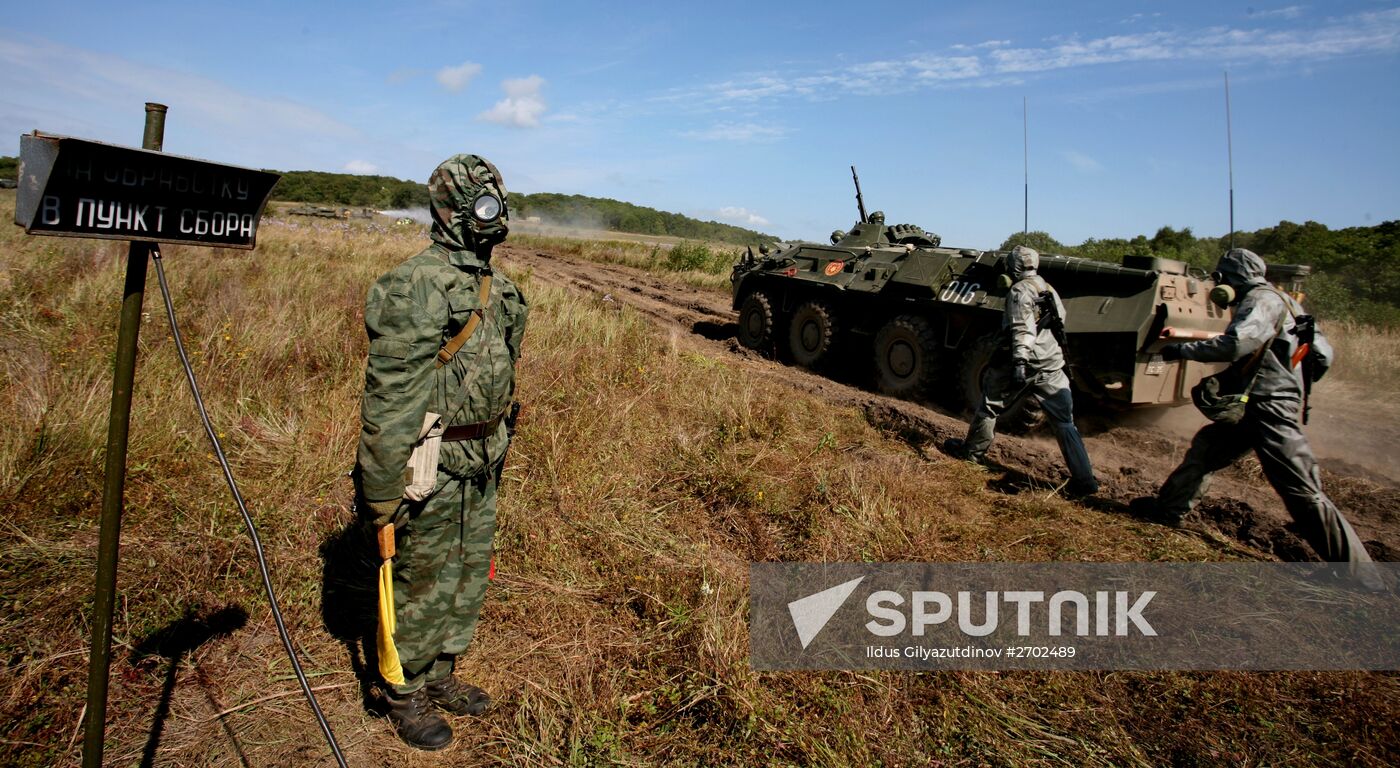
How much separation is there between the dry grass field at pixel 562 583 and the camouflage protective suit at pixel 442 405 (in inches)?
17.8

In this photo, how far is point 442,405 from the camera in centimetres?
250

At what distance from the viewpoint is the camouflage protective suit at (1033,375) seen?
205 inches

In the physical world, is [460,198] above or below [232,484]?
above

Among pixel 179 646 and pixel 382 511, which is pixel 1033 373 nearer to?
pixel 382 511

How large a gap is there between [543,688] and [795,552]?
146 centimetres

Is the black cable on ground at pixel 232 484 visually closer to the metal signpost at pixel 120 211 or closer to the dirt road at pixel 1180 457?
the metal signpost at pixel 120 211

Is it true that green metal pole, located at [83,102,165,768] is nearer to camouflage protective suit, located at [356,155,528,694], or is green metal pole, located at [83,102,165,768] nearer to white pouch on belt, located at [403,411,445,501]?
camouflage protective suit, located at [356,155,528,694]

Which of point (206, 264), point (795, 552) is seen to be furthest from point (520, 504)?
point (206, 264)

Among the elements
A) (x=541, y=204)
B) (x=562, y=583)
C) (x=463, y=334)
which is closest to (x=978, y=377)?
(x=562, y=583)

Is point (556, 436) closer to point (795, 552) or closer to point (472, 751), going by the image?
point (795, 552)

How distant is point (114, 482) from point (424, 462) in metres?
0.83

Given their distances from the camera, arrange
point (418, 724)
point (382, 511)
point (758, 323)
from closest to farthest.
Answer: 1. point (382, 511)
2. point (418, 724)
3. point (758, 323)
